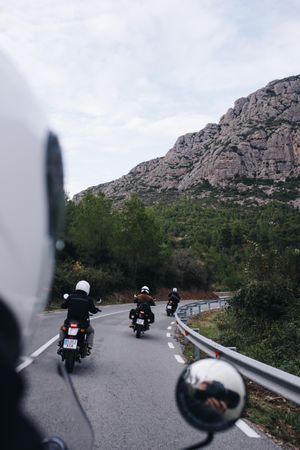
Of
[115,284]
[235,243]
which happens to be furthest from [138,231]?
[235,243]

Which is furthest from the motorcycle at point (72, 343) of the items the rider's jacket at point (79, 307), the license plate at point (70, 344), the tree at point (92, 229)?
the tree at point (92, 229)

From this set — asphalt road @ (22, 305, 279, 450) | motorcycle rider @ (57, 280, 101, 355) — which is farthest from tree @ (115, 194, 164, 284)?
motorcycle rider @ (57, 280, 101, 355)

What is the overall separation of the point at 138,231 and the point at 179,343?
3641cm

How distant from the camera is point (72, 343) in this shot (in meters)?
8.04

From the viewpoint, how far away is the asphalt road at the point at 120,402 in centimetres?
201

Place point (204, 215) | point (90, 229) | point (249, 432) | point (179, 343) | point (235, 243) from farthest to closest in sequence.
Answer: point (204, 215) → point (235, 243) → point (90, 229) → point (179, 343) → point (249, 432)

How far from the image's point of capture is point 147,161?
492 feet

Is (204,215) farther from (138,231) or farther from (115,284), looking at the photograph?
(115,284)

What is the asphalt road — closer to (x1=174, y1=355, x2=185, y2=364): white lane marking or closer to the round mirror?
(x1=174, y1=355, x2=185, y2=364): white lane marking

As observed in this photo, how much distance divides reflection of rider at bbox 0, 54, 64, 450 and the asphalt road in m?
0.16

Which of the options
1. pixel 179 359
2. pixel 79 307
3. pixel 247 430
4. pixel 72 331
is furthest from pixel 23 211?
pixel 179 359

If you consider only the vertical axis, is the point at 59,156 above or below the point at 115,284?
above

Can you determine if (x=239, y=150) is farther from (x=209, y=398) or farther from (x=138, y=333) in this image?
(x=209, y=398)

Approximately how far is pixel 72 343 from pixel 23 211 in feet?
23.5
